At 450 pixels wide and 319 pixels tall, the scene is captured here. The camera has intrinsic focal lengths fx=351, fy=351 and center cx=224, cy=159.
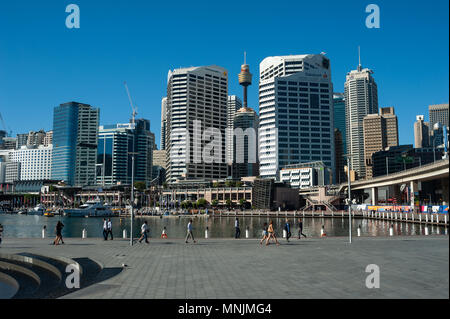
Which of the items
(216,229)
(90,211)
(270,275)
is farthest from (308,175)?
(270,275)

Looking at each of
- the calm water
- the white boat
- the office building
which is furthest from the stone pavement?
the office building

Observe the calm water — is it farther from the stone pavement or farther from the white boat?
the white boat

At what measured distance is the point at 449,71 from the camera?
793 centimetres

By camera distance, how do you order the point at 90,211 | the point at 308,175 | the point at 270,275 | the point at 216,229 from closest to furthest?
the point at 270,275 → the point at 216,229 → the point at 90,211 → the point at 308,175

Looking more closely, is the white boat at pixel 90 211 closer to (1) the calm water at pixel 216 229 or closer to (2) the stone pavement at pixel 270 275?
(1) the calm water at pixel 216 229

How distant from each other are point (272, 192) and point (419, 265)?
147 meters

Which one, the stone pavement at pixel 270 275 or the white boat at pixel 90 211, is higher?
the stone pavement at pixel 270 275

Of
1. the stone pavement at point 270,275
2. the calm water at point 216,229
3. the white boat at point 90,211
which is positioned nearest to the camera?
the stone pavement at point 270,275

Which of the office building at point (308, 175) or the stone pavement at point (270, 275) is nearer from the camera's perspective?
the stone pavement at point (270, 275)

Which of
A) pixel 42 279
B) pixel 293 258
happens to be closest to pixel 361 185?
pixel 293 258

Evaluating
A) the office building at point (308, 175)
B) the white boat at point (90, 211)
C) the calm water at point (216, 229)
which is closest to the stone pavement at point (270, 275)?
the calm water at point (216, 229)

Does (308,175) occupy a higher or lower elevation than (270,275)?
higher

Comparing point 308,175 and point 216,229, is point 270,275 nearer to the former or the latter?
point 216,229

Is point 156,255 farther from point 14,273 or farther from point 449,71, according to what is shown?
point 449,71
